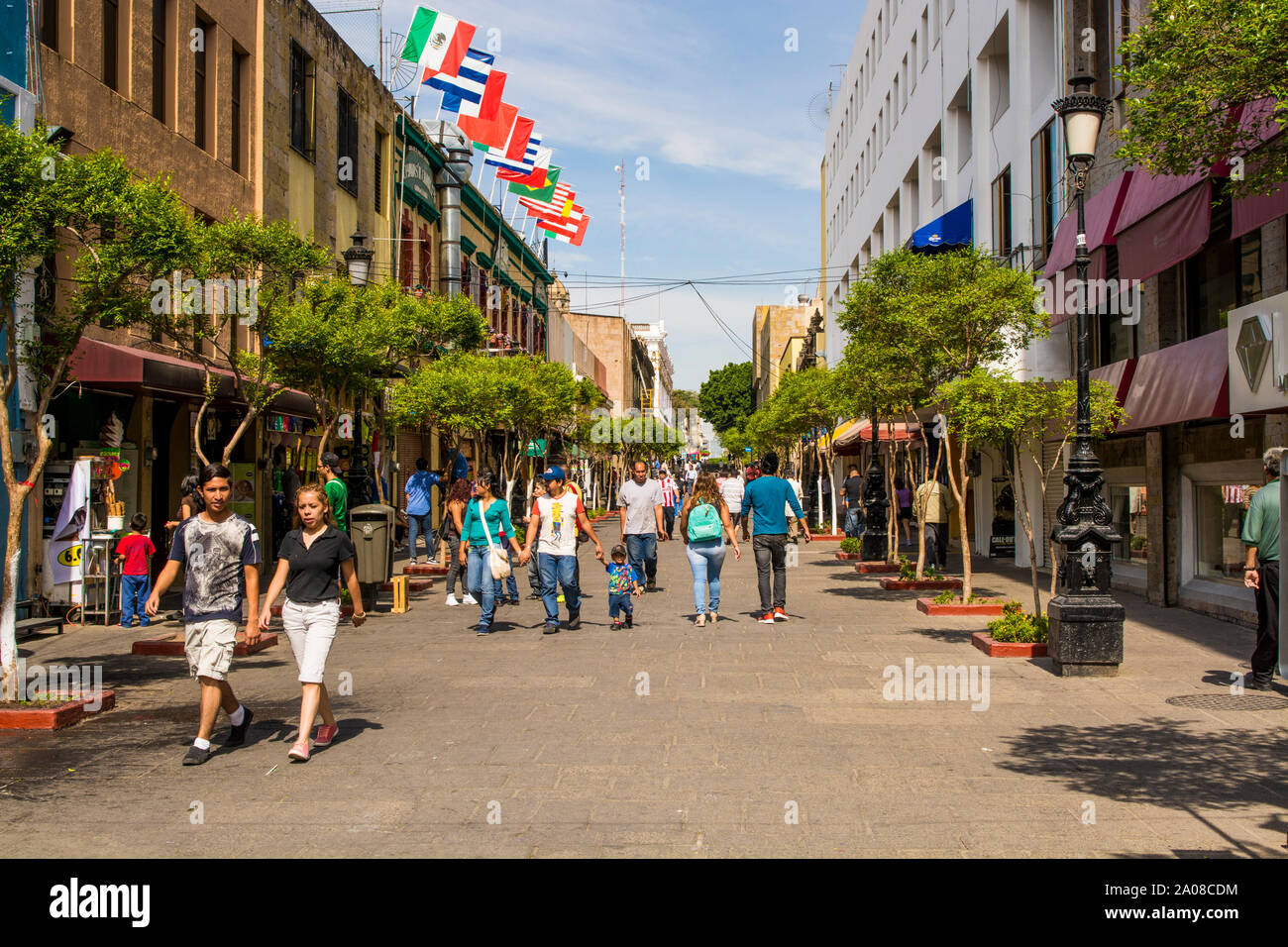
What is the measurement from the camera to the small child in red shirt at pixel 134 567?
1277 centimetres

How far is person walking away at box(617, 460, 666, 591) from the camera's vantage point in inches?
560

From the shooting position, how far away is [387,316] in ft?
50.3

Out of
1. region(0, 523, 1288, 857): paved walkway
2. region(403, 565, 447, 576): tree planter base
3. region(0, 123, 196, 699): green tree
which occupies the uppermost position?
region(0, 123, 196, 699): green tree

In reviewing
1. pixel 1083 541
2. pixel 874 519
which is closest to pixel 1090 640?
pixel 1083 541

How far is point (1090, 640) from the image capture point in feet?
30.7

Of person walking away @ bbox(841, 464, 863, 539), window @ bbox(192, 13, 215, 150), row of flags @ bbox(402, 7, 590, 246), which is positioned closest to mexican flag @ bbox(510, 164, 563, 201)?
row of flags @ bbox(402, 7, 590, 246)

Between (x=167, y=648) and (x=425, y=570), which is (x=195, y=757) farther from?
(x=425, y=570)

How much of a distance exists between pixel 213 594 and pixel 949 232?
20.1 metres

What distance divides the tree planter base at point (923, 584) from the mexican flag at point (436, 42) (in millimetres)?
19362

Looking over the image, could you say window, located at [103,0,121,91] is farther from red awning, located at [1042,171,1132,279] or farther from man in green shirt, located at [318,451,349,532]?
red awning, located at [1042,171,1132,279]

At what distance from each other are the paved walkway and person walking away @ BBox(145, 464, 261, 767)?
0.29m

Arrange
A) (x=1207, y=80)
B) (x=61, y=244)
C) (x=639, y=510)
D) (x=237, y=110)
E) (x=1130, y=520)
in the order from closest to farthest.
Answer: (x=1207, y=80) → (x=61, y=244) → (x=639, y=510) → (x=1130, y=520) → (x=237, y=110)

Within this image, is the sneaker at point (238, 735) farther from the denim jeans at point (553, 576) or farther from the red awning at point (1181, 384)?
the red awning at point (1181, 384)
